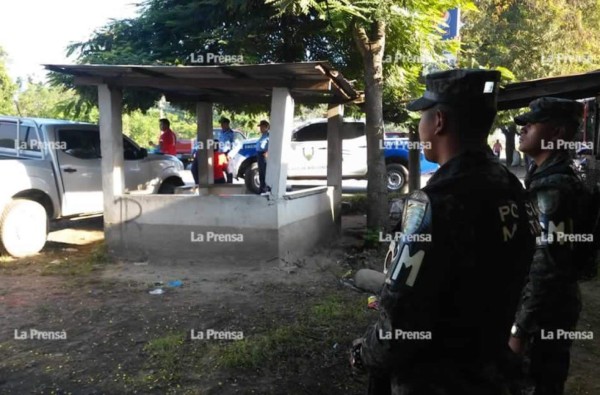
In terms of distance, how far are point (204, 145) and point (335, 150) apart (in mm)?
2621

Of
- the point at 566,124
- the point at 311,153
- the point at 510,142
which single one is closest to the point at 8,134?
the point at 311,153

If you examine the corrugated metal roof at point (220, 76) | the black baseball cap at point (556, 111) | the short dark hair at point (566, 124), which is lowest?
the short dark hair at point (566, 124)

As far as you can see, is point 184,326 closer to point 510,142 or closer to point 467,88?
point 467,88

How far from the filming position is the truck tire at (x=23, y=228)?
23.2 ft

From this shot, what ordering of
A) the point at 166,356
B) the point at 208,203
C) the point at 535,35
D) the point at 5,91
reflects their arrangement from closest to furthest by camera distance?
the point at 166,356 → the point at 208,203 → the point at 535,35 → the point at 5,91

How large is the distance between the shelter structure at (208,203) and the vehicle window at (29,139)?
131cm

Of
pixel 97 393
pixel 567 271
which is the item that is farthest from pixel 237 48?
pixel 567 271

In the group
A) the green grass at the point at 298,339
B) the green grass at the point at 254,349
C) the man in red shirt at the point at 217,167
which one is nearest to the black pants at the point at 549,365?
the green grass at the point at 254,349

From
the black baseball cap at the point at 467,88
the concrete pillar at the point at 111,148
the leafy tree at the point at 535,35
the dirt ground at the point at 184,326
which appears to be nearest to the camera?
the black baseball cap at the point at 467,88

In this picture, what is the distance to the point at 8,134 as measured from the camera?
7.84 meters

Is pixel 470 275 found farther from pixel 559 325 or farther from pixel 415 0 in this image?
pixel 415 0

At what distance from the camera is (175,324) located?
482 cm

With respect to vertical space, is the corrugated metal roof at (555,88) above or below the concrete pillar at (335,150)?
above

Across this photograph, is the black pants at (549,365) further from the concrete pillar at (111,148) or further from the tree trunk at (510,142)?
the tree trunk at (510,142)
